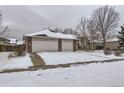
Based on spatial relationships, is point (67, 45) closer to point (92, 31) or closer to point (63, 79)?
point (92, 31)

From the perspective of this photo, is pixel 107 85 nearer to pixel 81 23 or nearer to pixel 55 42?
pixel 55 42

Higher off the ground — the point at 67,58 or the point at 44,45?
the point at 44,45

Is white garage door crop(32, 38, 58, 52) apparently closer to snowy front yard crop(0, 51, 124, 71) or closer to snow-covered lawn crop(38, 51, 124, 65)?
snow-covered lawn crop(38, 51, 124, 65)

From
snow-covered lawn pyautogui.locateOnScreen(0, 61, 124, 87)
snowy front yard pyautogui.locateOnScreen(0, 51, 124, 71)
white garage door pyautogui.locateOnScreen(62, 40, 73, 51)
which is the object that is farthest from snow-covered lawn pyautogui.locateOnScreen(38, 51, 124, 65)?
white garage door pyautogui.locateOnScreen(62, 40, 73, 51)

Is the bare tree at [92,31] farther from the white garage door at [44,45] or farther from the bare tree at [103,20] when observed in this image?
the white garage door at [44,45]

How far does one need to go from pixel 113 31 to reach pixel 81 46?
8663mm

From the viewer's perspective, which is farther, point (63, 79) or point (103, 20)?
point (103, 20)

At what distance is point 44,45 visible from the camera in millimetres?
21688

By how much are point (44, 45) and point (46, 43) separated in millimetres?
448

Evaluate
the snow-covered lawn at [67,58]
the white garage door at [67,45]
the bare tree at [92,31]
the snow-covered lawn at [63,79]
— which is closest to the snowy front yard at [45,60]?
the snow-covered lawn at [67,58]

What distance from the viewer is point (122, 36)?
107 feet

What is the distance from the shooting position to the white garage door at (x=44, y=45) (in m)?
21.0

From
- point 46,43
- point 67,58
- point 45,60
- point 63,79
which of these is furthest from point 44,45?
point 63,79
